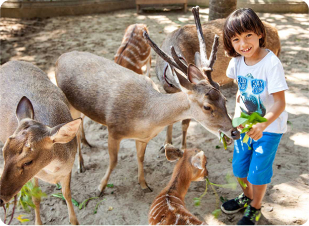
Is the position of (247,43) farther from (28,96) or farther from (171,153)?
(28,96)

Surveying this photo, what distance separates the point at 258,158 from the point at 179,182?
79 centimetres

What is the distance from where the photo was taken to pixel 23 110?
104 inches

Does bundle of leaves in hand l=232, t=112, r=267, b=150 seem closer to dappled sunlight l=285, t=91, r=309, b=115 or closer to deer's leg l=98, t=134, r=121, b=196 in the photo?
deer's leg l=98, t=134, r=121, b=196

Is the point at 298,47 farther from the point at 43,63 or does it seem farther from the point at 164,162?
the point at 43,63

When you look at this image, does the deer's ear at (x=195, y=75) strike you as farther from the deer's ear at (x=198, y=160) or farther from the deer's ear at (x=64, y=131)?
the deer's ear at (x=64, y=131)

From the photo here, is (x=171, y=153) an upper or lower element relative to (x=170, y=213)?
upper

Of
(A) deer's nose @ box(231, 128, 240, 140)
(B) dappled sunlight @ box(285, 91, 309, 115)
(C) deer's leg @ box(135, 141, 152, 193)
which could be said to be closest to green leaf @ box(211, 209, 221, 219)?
(C) deer's leg @ box(135, 141, 152, 193)

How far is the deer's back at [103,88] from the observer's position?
3477 millimetres

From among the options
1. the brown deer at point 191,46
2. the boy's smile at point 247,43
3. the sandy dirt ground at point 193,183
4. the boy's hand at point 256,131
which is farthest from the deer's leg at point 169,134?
the boy's hand at point 256,131

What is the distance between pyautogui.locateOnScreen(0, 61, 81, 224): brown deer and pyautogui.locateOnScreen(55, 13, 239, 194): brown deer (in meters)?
0.36

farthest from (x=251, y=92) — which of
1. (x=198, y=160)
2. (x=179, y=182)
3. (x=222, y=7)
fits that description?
(x=222, y=7)

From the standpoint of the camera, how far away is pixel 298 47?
7.32 meters

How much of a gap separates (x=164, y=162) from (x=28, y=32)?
670cm

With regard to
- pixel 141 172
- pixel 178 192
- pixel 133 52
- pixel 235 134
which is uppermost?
pixel 133 52
